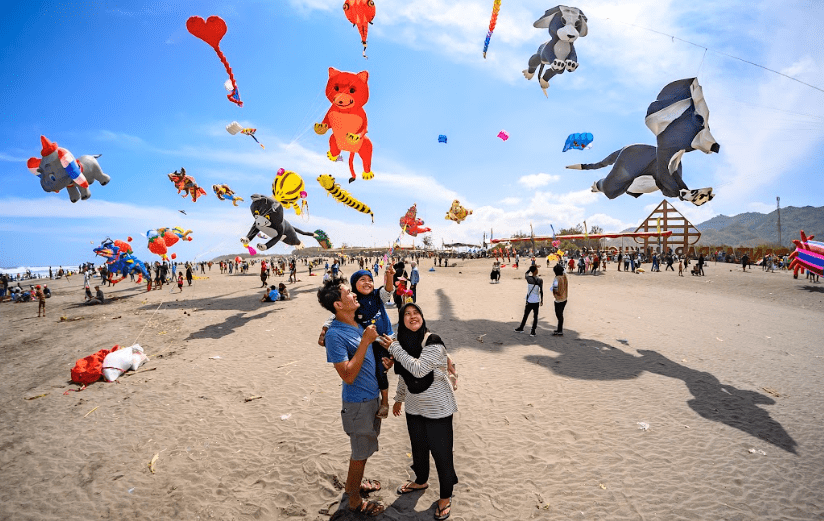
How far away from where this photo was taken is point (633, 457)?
401cm

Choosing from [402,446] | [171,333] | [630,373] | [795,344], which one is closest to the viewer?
[402,446]

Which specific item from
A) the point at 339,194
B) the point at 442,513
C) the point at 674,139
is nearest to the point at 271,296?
the point at 339,194

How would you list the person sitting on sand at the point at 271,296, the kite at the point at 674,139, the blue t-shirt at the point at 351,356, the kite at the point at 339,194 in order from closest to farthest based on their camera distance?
the blue t-shirt at the point at 351,356
the kite at the point at 674,139
the person sitting on sand at the point at 271,296
the kite at the point at 339,194

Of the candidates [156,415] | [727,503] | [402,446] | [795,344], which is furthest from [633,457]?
[795,344]

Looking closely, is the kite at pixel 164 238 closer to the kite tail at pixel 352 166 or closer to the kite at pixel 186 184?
the kite at pixel 186 184

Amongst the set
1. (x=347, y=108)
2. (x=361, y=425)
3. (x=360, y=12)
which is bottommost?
(x=361, y=425)

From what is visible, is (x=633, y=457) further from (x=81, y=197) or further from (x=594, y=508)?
(x=81, y=197)

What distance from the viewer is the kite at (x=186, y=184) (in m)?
24.3

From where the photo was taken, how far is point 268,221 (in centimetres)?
1902

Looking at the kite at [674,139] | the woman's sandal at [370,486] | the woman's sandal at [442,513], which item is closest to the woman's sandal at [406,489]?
the woman's sandal at [370,486]

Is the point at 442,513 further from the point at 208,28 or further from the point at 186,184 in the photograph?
the point at 186,184

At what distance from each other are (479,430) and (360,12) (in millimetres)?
11715

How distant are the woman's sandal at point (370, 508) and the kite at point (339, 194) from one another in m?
16.9

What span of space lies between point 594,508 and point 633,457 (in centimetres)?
117
